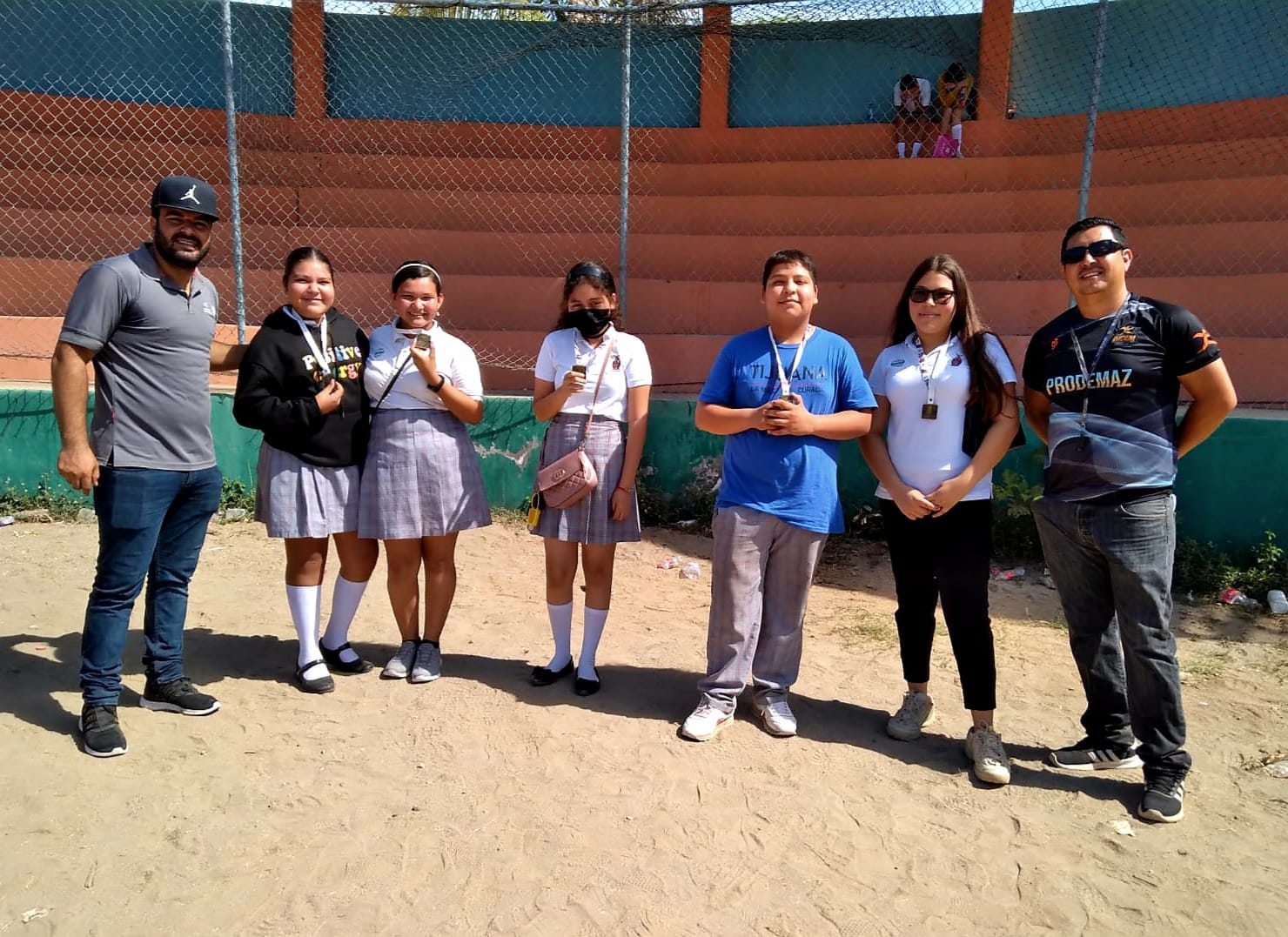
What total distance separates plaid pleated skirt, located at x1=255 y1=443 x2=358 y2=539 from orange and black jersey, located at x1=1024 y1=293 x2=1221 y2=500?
2.77 metres

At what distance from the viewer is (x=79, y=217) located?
27.5 feet

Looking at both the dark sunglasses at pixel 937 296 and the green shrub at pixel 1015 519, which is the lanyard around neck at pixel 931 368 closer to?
the dark sunglasses at pixel 937 296

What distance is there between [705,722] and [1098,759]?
4.64ft

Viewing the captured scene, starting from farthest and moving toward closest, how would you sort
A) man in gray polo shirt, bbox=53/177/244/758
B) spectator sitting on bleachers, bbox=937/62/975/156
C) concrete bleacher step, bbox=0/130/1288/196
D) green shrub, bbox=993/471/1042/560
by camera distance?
1. spectator sitting on bleachers, bbox=937/62/975/156
2. concrete bleacher step, bbox=0/130/1288/196
3. green shrub, bbox=993/471/1042/560
4. man in gray polo shirt, bbox=53/177/244/758

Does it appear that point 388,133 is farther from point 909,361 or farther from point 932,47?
point 909,361

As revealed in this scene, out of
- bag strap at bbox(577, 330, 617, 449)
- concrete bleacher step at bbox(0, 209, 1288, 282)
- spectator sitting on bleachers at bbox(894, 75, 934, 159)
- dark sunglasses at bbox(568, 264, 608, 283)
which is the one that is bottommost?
bag strap at bbox(577, 330, 617, 449)

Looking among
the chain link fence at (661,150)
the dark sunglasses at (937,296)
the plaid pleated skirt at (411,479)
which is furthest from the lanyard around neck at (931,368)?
the chain link fence at (661,150)

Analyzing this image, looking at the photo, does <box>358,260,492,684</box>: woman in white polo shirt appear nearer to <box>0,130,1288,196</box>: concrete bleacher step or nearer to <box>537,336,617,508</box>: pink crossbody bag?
<box>537,336,617,508</box>: pink crossbody bag

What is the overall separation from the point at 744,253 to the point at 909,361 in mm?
5341

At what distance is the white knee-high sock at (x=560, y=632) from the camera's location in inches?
164

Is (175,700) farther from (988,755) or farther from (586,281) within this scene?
(988,755)

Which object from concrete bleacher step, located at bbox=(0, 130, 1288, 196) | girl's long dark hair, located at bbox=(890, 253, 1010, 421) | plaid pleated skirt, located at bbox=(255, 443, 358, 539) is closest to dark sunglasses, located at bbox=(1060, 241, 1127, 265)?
girl's long dark hair, located at bbox=(890, 253, 1010, 421)

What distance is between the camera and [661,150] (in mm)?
9328

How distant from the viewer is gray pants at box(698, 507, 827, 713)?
3660 millimetres
